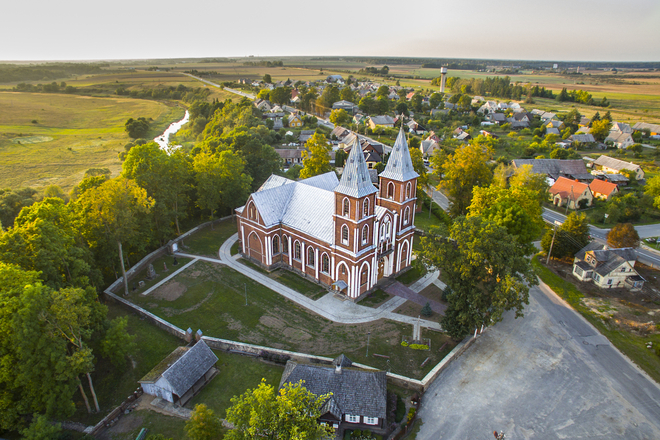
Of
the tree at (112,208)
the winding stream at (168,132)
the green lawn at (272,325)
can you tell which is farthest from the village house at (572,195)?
the winding stream at (168,132)

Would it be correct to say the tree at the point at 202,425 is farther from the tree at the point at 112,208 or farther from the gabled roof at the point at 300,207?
the tree at the point at 112,208

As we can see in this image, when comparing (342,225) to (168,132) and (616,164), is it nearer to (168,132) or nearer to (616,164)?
(616,164)

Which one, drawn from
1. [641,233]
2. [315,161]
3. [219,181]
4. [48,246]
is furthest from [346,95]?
[48,246]

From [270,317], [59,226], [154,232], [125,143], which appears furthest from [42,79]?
[270,317]

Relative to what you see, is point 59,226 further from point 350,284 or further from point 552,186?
point 552,186

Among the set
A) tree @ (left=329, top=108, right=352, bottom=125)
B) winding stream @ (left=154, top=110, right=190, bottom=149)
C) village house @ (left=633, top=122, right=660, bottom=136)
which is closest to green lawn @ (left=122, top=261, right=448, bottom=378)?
winding stream @ (left=154, top=110, right=190, bottom=149)

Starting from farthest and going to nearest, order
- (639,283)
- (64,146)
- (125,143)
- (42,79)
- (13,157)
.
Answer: (42,79) < (125,143) < (64,146) < (13,157) < (639,283)

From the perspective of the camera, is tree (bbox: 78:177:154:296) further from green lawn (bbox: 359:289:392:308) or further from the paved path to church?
green lawn (bbox: 359:289:392:308)
